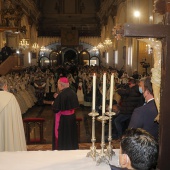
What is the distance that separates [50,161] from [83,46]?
113ft

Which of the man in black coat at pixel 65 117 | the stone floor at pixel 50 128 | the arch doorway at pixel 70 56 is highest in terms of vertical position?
the arch doorway at pixel 70 56

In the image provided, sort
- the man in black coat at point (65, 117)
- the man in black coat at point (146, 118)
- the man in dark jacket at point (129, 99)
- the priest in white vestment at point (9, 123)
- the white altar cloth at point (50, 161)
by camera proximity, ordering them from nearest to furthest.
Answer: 1. the white altar cloth at point (50, 161)
2. the man in black coat at point (146, 118)
3. the priest in white vestment at point (9, 123)
4. the man in black coat at point (65, 117)
5. the man in dark jacket at point (129, 99)

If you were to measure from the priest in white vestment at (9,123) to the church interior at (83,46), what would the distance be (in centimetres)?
180

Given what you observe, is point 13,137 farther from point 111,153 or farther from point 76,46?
point 76,46

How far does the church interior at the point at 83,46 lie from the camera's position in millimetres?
2217

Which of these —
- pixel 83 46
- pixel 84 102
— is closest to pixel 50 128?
pixel 84 102

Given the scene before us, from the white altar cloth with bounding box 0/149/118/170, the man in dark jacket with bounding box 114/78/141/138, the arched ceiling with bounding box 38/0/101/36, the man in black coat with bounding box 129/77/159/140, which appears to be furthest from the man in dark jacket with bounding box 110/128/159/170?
the arched ceiling with bounding box 38/0/101/36

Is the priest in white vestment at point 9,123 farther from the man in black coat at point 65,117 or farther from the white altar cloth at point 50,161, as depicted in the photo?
the white altar cloth at point 50,161

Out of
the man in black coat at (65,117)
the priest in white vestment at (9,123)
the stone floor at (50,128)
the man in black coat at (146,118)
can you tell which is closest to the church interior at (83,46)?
the stone floor at (50,128)

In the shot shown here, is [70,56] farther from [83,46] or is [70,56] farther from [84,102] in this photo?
[84,102]

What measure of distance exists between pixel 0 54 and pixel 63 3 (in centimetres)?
2640

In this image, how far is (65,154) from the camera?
3047mm

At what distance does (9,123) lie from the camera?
14.9 feet

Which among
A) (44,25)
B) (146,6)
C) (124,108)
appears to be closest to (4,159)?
(124,108)
